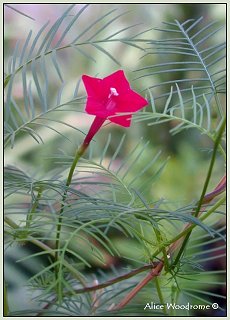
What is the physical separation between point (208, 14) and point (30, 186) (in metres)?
0.90

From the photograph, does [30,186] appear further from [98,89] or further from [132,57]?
[132,57]

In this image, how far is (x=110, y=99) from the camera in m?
0.45

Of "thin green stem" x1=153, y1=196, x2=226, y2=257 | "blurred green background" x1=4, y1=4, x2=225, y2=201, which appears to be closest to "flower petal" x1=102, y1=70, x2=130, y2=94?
"thin green stem" x1=153, y1=196, x2=226, y2=257

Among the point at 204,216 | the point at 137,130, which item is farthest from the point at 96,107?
the point at 137,130

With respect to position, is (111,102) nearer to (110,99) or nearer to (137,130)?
(110,99)

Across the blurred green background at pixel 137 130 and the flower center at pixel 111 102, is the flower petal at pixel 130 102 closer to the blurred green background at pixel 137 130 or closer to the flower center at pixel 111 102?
the flower center at pixel 111 102

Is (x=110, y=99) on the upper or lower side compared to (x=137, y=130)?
lower

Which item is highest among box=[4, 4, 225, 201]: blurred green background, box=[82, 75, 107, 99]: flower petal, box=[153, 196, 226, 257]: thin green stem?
box=[4, 4, 225, 201]: blurred green background

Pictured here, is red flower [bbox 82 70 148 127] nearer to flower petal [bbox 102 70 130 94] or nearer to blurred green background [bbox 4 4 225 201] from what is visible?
flower petal [bbox 102 70 130 94]

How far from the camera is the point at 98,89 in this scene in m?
0.45

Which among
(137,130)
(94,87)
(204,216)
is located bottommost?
(204,216)

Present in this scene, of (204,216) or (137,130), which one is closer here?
(204,216)

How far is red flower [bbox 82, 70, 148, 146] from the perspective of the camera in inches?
17.2

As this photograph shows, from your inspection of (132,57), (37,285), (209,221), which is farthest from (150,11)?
(37,285)
